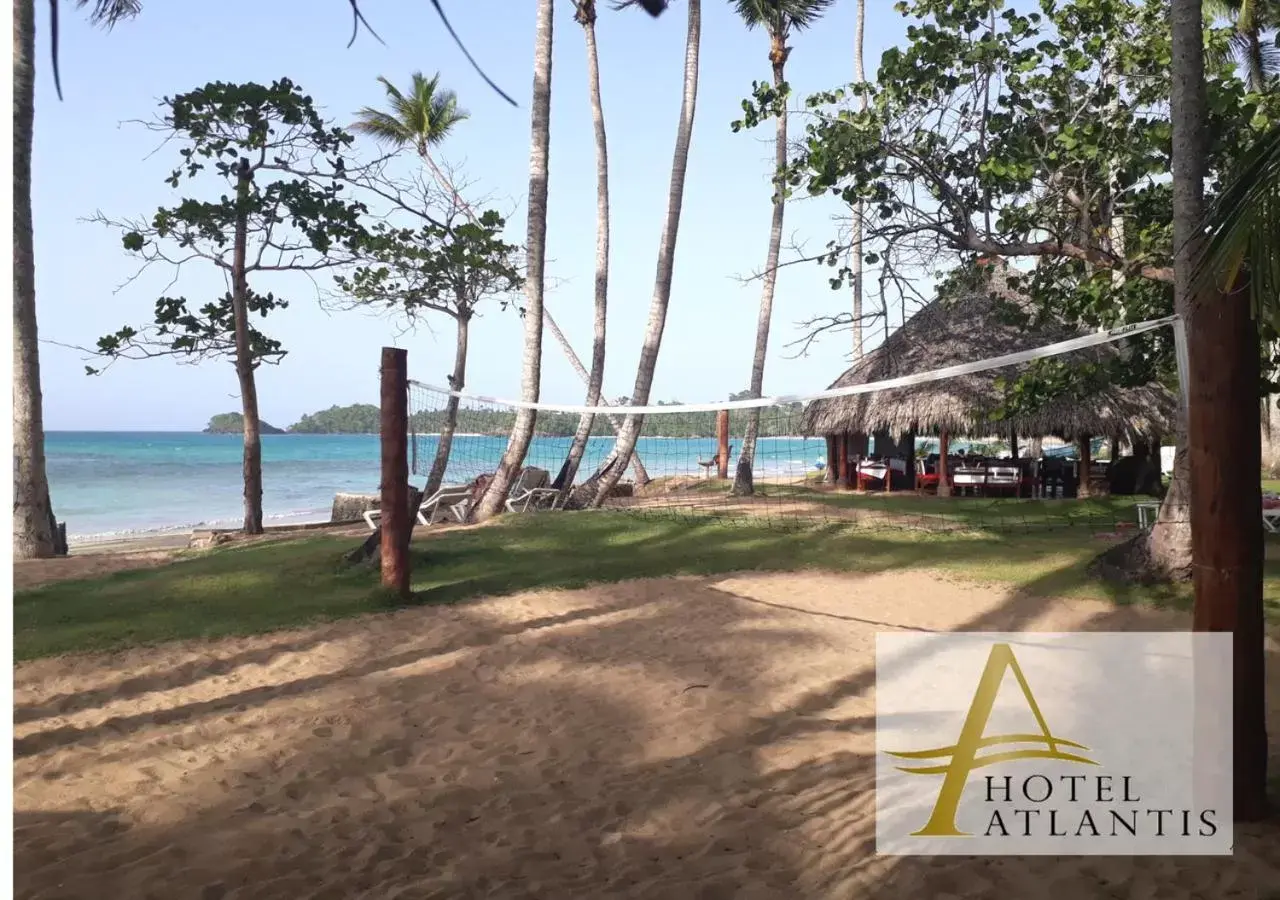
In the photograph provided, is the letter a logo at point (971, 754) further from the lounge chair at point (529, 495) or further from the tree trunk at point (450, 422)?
the tree trunk at point (450, 422)

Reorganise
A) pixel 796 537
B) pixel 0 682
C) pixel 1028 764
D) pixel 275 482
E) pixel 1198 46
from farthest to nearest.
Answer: pixel 275 482 → pixel 796 537 → pixel 1198 46 → pixel 1028 764 → pixel 0 682

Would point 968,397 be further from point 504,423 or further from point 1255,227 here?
point 1255,227

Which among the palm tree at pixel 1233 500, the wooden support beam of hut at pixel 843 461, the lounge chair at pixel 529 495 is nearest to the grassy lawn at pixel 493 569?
the lounge chair at pixel 529 495

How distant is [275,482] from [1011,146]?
37.0 metres

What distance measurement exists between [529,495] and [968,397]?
6.68 m

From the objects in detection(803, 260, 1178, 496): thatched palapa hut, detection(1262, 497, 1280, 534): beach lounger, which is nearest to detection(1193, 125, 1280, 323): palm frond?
detection(1262, 497, 1280, 534): beach lounger

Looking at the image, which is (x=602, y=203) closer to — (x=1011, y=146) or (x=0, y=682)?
(x=1011, y=146)

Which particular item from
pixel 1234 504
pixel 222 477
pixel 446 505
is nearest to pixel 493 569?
pixel 446 505

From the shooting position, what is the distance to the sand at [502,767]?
2.43m

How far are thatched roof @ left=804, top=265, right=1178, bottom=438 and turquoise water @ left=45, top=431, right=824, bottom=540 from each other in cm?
523

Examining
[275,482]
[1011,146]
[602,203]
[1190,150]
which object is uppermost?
[602,203]

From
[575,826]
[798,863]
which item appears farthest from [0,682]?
[798,863]

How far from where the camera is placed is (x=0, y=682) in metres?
2.75

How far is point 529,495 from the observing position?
11.9 metres
